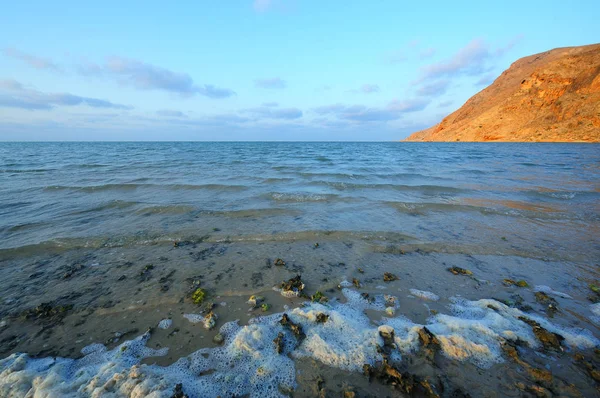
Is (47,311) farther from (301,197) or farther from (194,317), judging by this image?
(301,197)

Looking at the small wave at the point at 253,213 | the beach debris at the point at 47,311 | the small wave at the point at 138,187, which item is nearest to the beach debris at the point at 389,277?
the small wave at the point at 253,213

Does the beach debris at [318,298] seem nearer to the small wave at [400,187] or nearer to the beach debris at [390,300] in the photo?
the beach debris at [390,300]

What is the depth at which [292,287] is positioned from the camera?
3.63 meters

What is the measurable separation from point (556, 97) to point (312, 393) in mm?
94473

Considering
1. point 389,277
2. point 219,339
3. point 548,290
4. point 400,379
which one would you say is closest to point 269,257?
point 219,339

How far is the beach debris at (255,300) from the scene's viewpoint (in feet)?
10.8

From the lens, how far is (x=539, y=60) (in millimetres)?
102938

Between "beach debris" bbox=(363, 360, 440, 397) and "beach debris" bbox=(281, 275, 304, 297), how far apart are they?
4.64 ft

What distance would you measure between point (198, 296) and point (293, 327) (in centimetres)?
149

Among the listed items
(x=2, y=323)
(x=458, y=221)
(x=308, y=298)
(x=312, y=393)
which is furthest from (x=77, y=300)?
(x=458, y=221)

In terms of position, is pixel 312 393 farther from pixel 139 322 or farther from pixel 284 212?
pixel 284 212

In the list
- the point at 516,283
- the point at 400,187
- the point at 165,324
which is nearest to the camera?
the point at 165,324

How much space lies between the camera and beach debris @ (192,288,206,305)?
130 inches

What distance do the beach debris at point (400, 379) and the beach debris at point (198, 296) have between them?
226 centimetres
